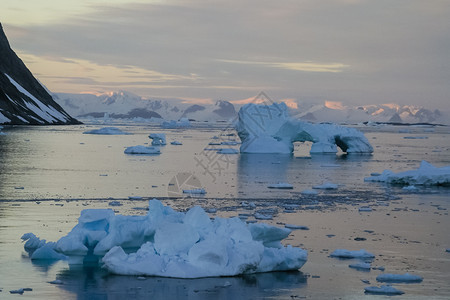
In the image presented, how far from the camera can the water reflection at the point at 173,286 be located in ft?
27.9

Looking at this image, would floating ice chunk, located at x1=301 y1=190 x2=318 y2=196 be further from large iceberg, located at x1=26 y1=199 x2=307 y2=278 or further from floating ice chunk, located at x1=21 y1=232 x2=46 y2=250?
floating ice chunk, located at x1=21 y1=232 x2=46 y2=250

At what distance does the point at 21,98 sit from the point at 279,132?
60.8 m

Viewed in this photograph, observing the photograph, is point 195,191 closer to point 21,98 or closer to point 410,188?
point 410,188

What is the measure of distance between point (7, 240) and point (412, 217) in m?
8.73

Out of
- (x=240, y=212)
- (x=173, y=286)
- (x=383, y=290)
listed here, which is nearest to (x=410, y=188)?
(x=240, y=212)

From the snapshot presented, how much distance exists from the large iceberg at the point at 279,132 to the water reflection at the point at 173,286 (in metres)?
29.2

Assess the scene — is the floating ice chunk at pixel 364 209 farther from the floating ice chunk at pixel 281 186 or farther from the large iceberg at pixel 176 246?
the large iceberg at pixel 176 246

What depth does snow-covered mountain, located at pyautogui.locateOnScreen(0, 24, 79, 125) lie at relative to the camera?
285 ft

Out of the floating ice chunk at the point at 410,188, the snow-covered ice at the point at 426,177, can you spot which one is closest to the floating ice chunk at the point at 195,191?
the floating ice chunk at the point at 410,188

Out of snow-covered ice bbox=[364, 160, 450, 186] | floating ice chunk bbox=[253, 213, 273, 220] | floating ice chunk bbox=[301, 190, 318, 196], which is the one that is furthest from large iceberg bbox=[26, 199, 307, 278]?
snow-covered ice bbox=[364, 160, 450, 186]

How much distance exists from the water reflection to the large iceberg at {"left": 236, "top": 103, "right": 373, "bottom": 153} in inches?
1148

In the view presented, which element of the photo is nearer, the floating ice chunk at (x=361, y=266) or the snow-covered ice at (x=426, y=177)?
the floating ice chunk at (x=361, y=266)

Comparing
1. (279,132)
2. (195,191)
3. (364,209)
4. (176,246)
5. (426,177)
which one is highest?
(279,132)

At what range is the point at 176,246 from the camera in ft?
31.4
